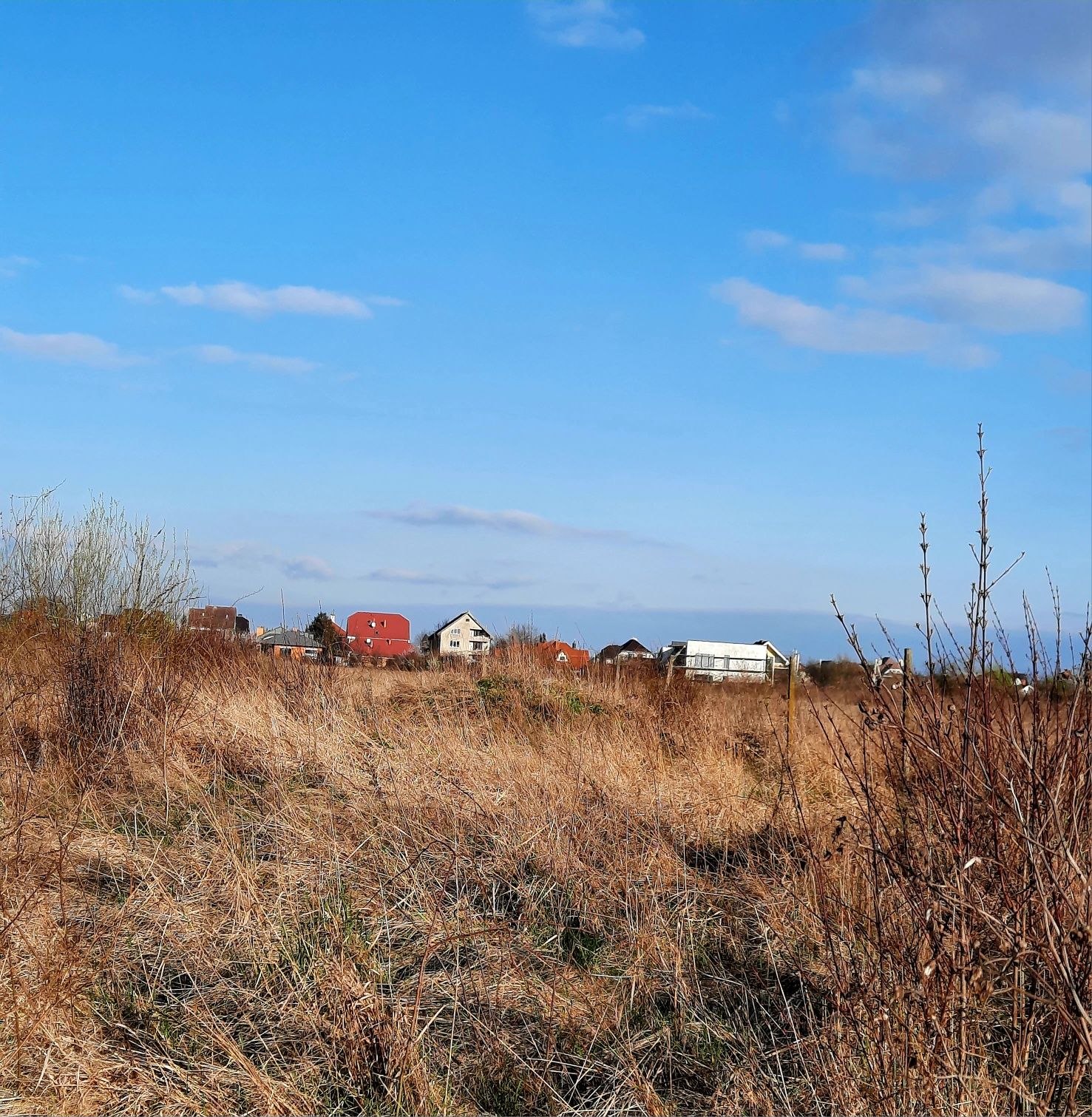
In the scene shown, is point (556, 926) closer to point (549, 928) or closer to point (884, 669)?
point (549, 928)

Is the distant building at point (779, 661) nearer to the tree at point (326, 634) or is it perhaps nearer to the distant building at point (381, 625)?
the tree at point (326, 634)

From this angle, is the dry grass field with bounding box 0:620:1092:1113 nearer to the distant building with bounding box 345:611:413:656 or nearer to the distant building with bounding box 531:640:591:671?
the distant building with bounding box 531:640:591:671

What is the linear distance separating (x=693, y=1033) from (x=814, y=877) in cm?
65

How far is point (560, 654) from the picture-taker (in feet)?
39.3

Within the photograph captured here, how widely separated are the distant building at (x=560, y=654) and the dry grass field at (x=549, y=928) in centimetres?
497

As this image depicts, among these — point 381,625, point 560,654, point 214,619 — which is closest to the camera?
point 214,619

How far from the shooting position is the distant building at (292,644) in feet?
34.6

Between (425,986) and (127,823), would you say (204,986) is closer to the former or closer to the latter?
(425,986)

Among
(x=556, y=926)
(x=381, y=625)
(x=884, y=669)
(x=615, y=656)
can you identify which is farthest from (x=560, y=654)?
(x=381, y=625)

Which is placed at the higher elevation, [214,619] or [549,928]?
[214,619]

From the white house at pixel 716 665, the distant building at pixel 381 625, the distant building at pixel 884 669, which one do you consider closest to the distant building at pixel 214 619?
the white house at pixel 716 665

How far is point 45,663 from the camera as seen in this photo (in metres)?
7.74

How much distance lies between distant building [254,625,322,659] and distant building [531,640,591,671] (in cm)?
246

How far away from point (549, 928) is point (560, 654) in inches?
311
